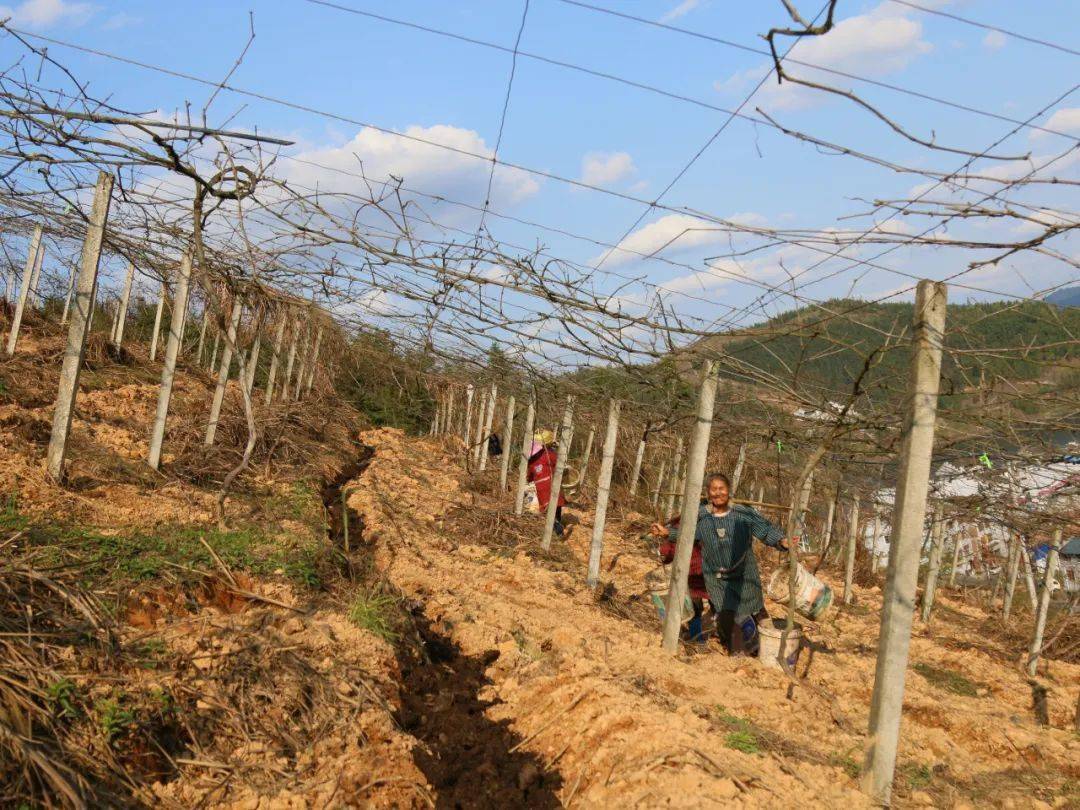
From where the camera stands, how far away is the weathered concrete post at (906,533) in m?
3.29

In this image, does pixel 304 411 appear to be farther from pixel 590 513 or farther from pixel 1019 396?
pixel 1019 396

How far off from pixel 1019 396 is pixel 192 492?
748 centimetres

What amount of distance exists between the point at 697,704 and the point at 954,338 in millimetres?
2468

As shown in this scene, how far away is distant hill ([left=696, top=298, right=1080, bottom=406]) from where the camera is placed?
128 inches

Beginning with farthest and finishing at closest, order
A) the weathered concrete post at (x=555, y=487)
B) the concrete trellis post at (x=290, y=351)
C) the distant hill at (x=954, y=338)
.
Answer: the concrete trellis post at (x=290, y=351)
the weathered concrete post at (x=555, y=487)
the distant hill at (x=954, y=338)

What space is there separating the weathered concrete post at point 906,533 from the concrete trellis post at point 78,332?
6.64 metres

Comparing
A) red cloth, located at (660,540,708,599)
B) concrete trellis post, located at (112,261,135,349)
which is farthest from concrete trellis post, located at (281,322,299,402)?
red cloth, located at (660,540,708,599)

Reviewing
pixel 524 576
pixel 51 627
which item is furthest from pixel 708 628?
pixel 51 627

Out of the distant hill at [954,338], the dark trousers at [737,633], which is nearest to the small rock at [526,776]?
the distant hill at [954,338]

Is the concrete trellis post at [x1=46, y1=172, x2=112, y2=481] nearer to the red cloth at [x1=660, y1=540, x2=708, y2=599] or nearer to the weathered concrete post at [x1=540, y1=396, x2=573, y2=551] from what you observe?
the red cloth at [x1=660, y1=540, x2=708, y2=599]

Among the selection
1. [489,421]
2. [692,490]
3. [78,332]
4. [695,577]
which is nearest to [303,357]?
[78,332]

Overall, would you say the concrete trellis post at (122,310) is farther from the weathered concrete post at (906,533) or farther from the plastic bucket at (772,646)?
the weathered concrete post at (906,533)

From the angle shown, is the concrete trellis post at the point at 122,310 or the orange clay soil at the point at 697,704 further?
the concrete trellis post at the point at 122,310

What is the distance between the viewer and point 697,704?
4.71 metres
